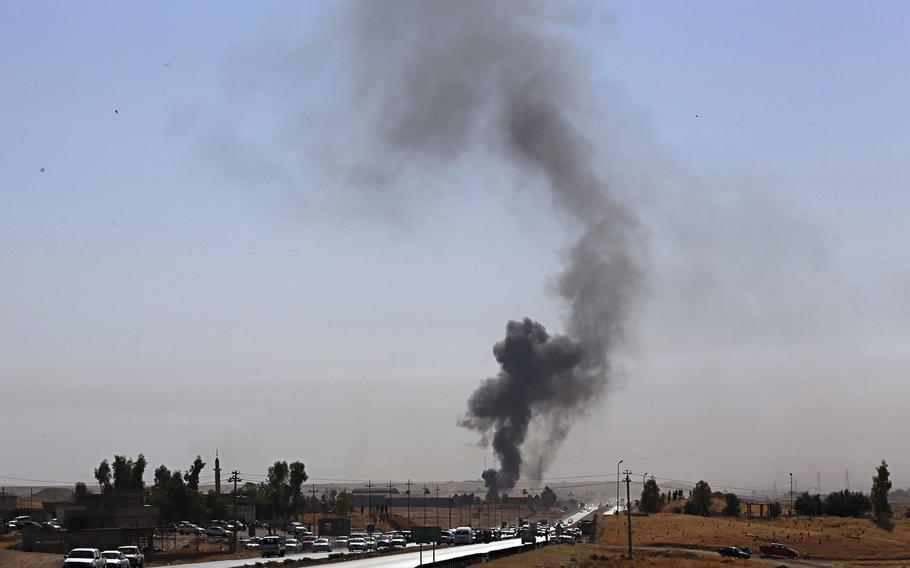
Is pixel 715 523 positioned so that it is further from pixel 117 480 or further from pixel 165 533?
pixel 117 480

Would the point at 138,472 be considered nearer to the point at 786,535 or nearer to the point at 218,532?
the point at 218,532

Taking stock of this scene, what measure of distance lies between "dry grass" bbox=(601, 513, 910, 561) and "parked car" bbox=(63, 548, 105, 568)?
275 ft

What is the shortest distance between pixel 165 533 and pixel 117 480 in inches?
1618

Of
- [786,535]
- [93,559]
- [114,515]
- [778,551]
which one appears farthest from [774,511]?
[93,559]

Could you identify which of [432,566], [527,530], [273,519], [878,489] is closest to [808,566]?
[527,530]

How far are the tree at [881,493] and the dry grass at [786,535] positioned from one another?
346 centimetres

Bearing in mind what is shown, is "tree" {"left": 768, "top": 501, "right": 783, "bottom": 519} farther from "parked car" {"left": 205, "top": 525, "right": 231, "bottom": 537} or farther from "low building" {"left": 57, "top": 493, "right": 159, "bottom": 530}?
"low building" {"left": 57, "top": 493, "right": 159, "bottom": 530}

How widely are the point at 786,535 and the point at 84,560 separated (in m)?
105

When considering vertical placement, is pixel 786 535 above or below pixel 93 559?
below

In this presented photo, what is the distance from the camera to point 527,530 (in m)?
138

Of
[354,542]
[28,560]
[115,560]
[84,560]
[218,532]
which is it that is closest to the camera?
[84,560]

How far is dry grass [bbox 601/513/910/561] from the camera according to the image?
13250cm

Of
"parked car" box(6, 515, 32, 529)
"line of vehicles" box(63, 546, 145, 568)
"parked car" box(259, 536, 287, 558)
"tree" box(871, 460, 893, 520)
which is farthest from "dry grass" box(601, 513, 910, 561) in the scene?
"line of vehicles" box(63, 546, 145, 568)

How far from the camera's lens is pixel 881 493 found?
182125 mm
